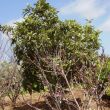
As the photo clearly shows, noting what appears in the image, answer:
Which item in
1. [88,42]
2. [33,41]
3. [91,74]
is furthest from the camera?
[88,42]

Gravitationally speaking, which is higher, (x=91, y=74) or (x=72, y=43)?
(x=72, y=43)

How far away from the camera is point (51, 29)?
21.2 meters

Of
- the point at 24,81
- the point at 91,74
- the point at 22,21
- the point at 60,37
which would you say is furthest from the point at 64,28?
the point at 91,74

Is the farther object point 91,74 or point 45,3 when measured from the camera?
point 45,3

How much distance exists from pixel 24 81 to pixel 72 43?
3.39m

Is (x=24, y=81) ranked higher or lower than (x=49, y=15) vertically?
lower

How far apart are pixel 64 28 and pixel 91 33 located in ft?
5.60

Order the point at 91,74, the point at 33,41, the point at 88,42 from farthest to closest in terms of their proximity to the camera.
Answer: the point at 88,42, the point at 33,41, the point at 91,74

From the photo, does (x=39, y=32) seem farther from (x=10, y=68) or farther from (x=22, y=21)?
(x=10, y=68)

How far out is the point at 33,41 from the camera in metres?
20.5

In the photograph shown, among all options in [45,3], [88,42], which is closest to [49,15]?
[45,3]

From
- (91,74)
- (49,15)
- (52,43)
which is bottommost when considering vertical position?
(91,74)

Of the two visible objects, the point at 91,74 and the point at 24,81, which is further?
the point at 24,81

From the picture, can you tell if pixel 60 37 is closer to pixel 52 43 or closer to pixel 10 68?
pixel 52 43
